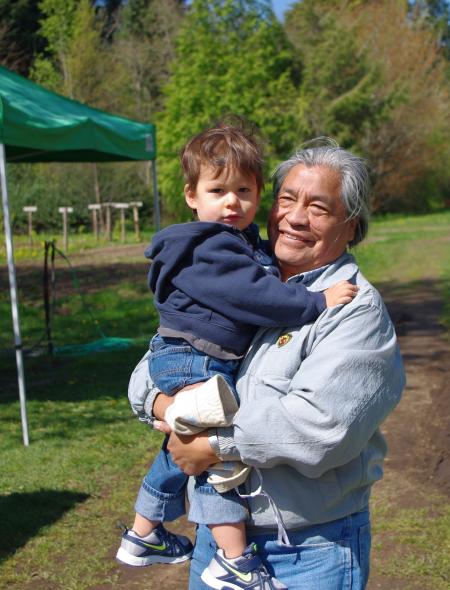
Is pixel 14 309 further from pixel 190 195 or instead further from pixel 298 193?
pixel 298 193

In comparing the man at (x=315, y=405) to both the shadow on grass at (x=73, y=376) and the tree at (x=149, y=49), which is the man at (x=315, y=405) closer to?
the shadow on grass at (x=73, y=376)

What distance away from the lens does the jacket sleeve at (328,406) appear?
1.92 meters

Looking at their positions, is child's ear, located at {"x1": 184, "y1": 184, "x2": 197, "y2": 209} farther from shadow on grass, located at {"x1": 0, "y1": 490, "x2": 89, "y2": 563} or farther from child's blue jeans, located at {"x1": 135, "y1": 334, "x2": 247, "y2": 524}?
shadow on grass, located at {"x1": 0, "y1": 490, "x2": 89, "y2": 563}

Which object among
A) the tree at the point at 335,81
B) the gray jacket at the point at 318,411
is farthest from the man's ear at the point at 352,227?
the tree at the point at 335,81

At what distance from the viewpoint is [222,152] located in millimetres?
2420

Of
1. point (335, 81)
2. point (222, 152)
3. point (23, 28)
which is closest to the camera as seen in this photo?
point (222, 152)

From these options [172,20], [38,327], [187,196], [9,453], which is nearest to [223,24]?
[172,20]

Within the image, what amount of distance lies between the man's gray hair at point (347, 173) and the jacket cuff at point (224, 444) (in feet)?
2.17

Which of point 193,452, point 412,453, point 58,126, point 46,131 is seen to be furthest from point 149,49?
point 193,452

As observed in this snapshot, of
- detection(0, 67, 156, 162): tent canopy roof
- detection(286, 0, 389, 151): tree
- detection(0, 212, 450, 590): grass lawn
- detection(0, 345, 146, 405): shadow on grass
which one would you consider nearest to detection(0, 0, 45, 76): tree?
detection(286, 0, 389, 151): tree

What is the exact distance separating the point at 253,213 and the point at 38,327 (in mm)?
10021

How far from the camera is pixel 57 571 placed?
4.51 m

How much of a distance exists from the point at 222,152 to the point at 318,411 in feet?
2.89

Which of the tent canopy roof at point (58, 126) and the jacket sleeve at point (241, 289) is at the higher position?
the tent canopy roof at point (58, 126)
